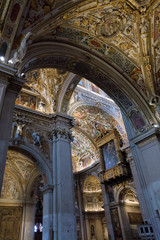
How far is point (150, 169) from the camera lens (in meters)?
6.21

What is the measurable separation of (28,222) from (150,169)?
32.0 ft

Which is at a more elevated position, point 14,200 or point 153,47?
point 153,47

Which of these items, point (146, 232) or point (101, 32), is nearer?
point (146, 232)

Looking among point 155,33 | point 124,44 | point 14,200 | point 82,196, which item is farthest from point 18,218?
point 155,33

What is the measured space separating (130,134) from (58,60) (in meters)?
4.00

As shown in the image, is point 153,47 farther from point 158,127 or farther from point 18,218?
point 18,218

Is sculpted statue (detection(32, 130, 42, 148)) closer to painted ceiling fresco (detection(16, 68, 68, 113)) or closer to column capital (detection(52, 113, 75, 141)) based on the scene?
column capital (detection(52, 113, 75, 141))

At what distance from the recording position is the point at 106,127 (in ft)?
56.7

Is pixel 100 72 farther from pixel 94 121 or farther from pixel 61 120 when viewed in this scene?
pixel 94 121

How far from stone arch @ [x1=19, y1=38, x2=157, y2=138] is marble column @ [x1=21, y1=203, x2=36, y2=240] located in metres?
9.51

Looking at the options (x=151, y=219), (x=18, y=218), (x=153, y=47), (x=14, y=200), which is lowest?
(x=151, y=219)

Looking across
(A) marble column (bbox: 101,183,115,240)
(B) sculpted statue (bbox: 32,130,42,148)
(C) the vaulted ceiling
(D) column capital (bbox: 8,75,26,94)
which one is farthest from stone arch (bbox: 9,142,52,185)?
(A) marble column (bbox: 101,183,115,240)

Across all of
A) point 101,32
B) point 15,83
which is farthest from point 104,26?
point 15,83

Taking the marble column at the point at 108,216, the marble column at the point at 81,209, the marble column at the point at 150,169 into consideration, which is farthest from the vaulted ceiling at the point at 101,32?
the marble column at the point at 81,209
